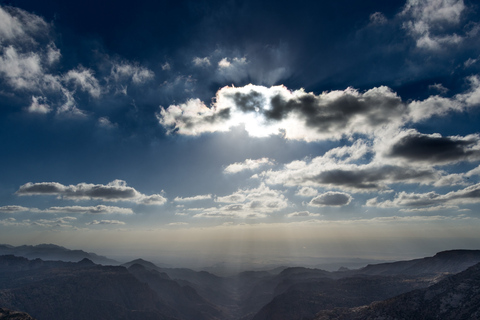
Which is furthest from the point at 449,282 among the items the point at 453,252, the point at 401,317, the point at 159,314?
the point at 159,314

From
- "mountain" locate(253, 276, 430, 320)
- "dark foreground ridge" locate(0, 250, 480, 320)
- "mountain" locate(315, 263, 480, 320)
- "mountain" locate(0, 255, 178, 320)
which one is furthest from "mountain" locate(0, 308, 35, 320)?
"mountain" locate(315, 263, 480, 320)

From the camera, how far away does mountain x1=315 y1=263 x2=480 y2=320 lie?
72.3 metres

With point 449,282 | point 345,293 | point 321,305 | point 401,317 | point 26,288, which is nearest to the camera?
point 401,317

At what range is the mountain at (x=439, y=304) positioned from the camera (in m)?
72.3

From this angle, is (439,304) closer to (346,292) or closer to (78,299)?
(346,292)

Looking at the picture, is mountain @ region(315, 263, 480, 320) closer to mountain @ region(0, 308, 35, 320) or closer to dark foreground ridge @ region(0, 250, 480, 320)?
dark foreground ridge @ region(0, 250, 480, 320)

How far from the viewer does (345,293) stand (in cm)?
15038

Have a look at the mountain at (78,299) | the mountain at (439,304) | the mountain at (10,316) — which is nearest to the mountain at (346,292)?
the mountain at (439,304)

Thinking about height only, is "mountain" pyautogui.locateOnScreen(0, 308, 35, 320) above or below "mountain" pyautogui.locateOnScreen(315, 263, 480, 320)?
below

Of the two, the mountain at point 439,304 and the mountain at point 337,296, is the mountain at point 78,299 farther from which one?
the mountain at point 439,304

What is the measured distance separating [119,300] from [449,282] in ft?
686

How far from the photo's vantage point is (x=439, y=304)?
3076 inches

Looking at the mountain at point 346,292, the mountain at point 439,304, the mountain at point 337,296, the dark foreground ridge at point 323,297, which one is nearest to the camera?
the mountain at point 439,304

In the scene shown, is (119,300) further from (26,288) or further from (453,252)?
(453,252)
